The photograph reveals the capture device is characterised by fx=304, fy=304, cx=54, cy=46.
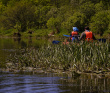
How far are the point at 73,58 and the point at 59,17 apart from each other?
158 ft

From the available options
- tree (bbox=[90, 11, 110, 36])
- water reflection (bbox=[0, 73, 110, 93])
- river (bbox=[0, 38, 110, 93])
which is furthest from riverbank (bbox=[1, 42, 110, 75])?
tree (bbox=[90, 11, 110, 36])

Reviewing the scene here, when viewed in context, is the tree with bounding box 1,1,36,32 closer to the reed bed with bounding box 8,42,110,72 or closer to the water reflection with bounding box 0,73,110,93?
the reed bed with bounding box 8,42,110,72

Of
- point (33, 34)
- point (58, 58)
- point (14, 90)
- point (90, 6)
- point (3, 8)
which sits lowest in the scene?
point (14, 90)

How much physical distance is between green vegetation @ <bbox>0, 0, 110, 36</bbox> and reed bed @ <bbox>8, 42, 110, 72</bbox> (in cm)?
3597

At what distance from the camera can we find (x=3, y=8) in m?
80.6

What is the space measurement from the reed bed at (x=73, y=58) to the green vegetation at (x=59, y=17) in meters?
36.0

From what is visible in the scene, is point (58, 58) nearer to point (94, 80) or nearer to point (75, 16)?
point (94, 80)

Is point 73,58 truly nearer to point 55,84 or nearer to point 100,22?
point 55,84

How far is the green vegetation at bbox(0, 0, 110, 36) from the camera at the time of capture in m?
49.7

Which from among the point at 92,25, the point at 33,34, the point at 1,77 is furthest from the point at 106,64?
the point at 33,34

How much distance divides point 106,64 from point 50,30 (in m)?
50.6

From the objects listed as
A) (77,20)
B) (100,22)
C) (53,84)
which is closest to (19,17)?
(77,20)

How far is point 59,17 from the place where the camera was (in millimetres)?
59031

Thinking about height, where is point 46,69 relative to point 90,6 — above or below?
below
